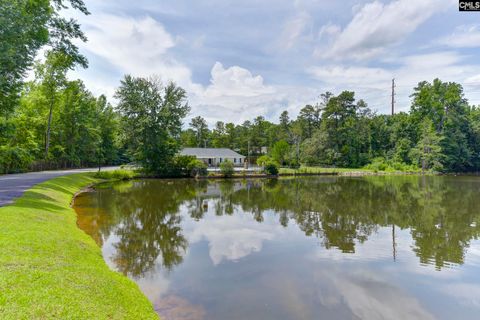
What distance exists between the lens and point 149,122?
37562 millimetres

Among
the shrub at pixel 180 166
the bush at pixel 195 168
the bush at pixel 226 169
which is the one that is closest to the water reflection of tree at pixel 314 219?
the bush at pixel 195 168

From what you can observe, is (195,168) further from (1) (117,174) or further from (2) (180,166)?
(1) (117,174)

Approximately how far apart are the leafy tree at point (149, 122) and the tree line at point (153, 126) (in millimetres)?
130

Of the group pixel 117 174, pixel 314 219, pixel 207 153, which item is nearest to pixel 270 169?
pixel 207 153

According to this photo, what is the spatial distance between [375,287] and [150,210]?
12.9 metres

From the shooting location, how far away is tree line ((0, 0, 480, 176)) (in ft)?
53.6

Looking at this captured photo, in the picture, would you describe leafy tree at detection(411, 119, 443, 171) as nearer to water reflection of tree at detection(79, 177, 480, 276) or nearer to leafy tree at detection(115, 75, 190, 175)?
water reflection of tree at detection(79, 177, 480, 276)

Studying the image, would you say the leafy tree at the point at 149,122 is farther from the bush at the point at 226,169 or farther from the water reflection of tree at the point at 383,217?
the water reflection of tree at the point at 383,217

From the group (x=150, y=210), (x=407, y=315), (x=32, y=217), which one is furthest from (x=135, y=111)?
(x=407, y=315)

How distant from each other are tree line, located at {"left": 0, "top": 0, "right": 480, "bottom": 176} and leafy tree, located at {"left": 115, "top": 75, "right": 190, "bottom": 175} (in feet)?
0.43

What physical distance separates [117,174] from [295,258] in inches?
1186

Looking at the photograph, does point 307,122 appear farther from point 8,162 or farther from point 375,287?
point 375,287

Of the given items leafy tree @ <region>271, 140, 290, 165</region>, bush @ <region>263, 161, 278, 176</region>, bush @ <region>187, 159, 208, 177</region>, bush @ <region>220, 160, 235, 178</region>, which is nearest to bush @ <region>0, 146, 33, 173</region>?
bush @ <region>187, 159, 208, 177</region>

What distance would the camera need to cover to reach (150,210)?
17.1 meters
